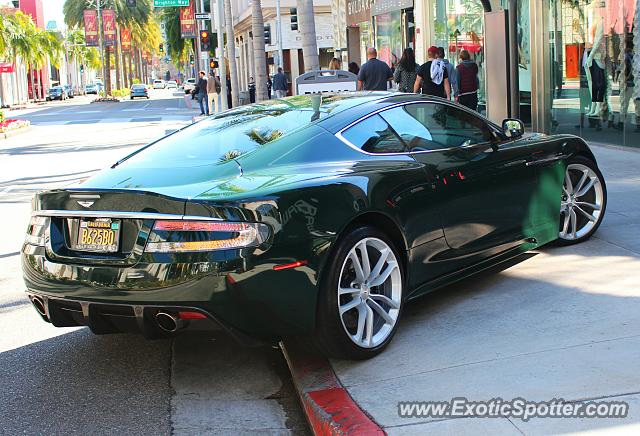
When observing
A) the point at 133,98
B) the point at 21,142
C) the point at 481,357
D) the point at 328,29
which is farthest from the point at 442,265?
the point at 133,98

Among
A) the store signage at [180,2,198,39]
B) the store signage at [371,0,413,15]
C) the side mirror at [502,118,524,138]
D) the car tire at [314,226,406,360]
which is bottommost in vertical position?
the car tire at [314,226,406,360]

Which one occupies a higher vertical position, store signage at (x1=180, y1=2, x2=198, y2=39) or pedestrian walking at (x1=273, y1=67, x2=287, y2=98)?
store signage at (x1=180, y1=2, x2=198, y2=39)

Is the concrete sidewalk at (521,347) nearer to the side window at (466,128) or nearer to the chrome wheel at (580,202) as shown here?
the chrome wheel at (580,202)

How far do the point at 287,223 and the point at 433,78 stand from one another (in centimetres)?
1211

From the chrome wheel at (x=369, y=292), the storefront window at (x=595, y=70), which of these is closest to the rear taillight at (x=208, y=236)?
the chrome wheel at (x=369, y=292)

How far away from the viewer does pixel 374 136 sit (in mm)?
5523

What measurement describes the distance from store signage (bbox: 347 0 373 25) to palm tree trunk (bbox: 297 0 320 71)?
15789 millimetres

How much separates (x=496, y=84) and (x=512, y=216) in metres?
9.49

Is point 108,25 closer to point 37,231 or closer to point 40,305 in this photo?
point 37,231

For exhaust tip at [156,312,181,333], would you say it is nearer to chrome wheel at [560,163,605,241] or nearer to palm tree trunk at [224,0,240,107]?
chrome wheel at [560,163,605,241]

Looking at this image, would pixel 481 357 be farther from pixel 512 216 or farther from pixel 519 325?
pixel 512 216

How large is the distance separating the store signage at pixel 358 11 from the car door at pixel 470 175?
995 inches

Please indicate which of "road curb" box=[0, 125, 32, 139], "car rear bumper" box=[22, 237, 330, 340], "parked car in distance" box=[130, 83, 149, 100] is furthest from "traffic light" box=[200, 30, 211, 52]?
"parked car in distance" box=[130, 83, 149, 100]

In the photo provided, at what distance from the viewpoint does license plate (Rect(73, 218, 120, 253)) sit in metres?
4.66
